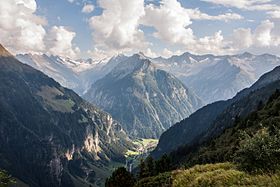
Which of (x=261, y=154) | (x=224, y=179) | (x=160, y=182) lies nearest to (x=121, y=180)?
(x=160, y=182)

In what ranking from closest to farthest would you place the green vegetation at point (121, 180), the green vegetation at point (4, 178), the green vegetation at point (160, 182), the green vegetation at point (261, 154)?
1. the green vegetation at point (261, 154)
2. the green vegetation at point (160, 182)
3. the green vegetation at point (4, 178)
4. the green vegetation at point (121, 180)

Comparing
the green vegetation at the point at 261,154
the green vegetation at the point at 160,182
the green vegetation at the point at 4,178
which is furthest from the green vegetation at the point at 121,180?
the green vegetation at the point at 261,154

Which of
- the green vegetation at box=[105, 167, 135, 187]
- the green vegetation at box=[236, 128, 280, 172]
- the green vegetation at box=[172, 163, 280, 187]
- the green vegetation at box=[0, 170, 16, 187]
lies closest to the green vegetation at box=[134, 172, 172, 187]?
the green vegetation at box=[172, 163, 280, 187]

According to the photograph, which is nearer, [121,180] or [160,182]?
[160,182]

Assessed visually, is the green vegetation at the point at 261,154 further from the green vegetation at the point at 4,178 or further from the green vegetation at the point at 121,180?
the green vegetation at the point at 121,180

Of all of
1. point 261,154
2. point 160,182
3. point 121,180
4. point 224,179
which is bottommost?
point 224,179

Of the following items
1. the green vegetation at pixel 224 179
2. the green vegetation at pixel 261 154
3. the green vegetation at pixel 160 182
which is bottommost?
the green vegetation at pixel 224 179

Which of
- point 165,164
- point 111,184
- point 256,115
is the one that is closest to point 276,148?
point 111,184

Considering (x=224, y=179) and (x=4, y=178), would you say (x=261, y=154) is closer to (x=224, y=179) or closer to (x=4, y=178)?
(x=224, y=179)

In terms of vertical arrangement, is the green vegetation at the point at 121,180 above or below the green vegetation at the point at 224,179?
above

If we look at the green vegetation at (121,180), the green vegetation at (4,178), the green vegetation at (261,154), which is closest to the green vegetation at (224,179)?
the green vegetation at (261,154)

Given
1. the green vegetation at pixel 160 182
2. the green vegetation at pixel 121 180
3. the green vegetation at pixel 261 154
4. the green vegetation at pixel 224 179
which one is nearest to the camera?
the green vegetation at pixel 224 179

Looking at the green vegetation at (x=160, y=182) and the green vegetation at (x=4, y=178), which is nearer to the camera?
the green vegetation at (x=160, y=182)

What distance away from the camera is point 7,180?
36500mm
